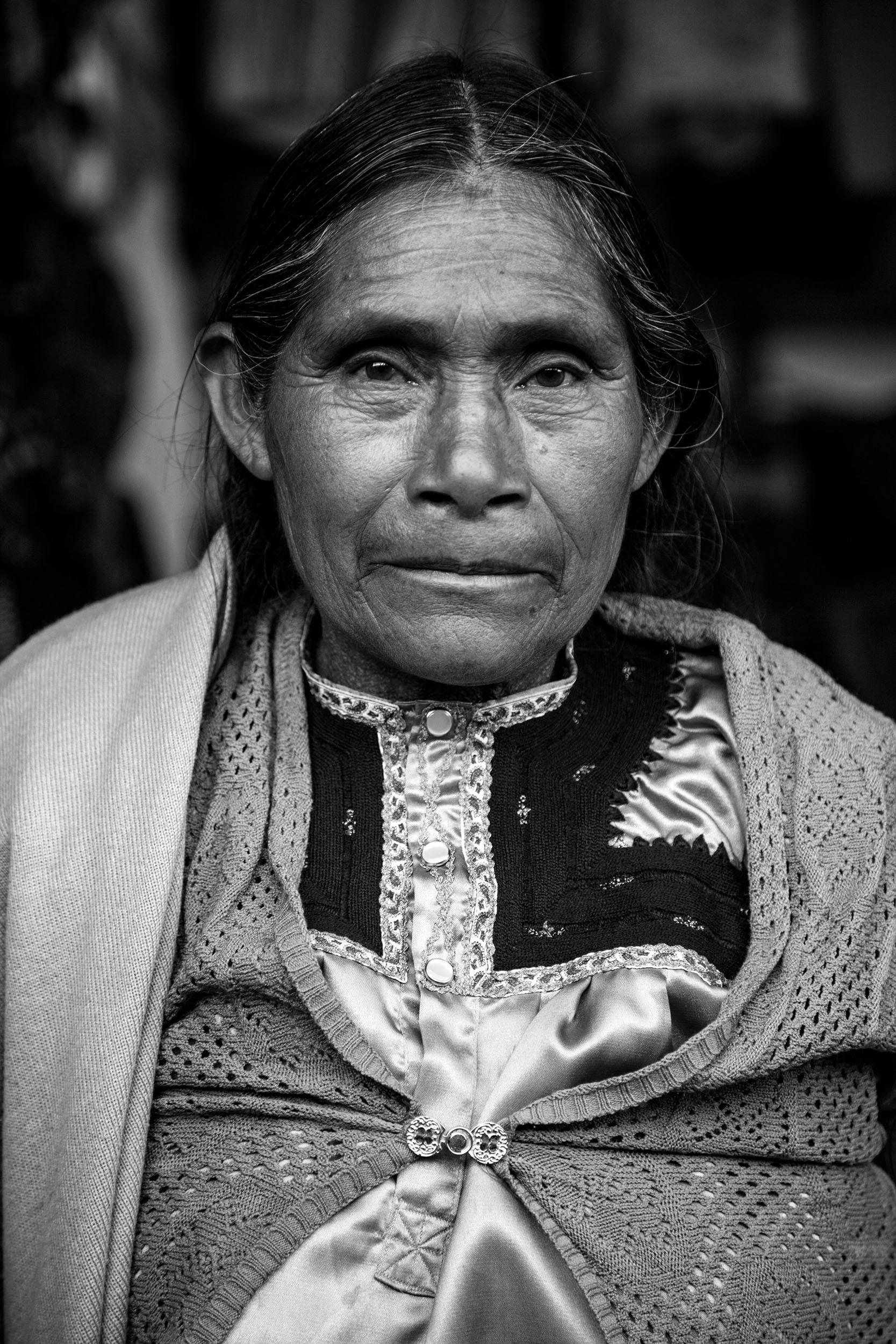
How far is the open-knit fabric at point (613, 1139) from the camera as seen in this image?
1.49 meters

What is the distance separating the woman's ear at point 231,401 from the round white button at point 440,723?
385mm

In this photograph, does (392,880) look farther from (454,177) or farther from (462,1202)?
(454,177)

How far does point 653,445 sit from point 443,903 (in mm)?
678

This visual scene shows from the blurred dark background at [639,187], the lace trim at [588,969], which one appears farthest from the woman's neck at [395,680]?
the blurred dark background at [639,187]

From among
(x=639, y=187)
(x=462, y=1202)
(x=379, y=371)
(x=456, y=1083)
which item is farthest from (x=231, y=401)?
(x=639, y=187)

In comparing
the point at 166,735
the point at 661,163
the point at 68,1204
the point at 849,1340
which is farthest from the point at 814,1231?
the point at 661,163

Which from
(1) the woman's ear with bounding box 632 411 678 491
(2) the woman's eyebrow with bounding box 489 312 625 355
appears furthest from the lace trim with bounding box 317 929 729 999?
(2) the woman's eyebrow with bounding box 489 312 625 355

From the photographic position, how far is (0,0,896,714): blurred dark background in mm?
3258

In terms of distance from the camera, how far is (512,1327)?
1490mm

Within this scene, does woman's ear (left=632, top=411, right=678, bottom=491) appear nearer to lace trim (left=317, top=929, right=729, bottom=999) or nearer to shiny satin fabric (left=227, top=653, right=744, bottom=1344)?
shiny satin fabric (left=227, top=653, right=744, bottom=1344)

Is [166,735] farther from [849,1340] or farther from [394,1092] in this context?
[849,1340]

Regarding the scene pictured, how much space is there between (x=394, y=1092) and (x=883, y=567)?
9.20 feet

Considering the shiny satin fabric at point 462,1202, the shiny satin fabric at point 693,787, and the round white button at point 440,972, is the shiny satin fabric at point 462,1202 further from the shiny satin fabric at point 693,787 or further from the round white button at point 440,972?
the shiny satin fabric at point 693,787

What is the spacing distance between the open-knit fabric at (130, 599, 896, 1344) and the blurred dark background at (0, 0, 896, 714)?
154cm
